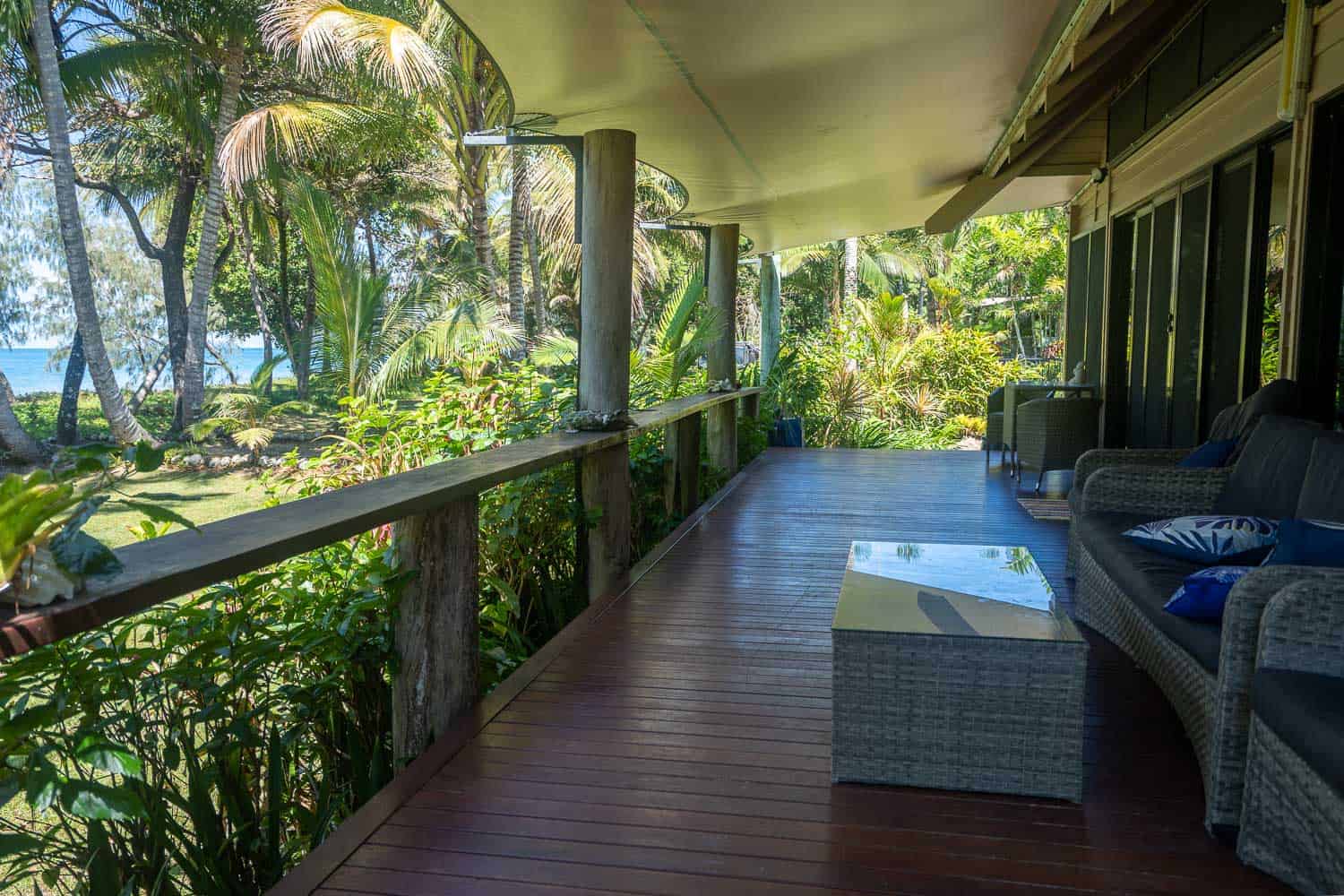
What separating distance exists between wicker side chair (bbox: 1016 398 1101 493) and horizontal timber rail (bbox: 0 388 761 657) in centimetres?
469

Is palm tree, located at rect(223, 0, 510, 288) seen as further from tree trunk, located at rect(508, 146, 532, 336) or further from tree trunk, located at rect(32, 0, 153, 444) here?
tree trunk, located at rect(32, 0, 153, 444)

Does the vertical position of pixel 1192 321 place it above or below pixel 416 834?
above

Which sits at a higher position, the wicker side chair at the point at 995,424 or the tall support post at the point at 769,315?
the tall support post at the point at 769,315

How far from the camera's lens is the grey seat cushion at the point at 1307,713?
1.65 metres

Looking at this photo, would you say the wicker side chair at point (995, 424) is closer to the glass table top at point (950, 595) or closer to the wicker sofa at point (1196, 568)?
the wicker sofa at point (1196, 568)

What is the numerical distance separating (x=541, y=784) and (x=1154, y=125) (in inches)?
242

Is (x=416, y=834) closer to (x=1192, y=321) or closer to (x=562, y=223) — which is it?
(x=1192, y=321)

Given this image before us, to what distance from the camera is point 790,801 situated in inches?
90.1

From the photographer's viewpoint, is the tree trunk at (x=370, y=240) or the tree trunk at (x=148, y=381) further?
the tree trunk at (x=148, y=381)

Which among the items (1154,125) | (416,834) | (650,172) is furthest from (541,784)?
(650,172)

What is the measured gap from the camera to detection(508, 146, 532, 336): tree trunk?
46.6 ft

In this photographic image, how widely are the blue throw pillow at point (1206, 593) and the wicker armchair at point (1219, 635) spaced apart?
0.34 ft

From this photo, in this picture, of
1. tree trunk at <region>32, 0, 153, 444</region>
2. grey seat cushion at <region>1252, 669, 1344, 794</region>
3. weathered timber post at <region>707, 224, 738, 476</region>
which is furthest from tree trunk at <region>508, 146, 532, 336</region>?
grey seat cushion at <region>1252, 669, 1344, 794</region>

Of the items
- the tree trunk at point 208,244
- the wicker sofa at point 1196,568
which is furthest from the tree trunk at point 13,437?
the wicker sofa at point 1196,568
